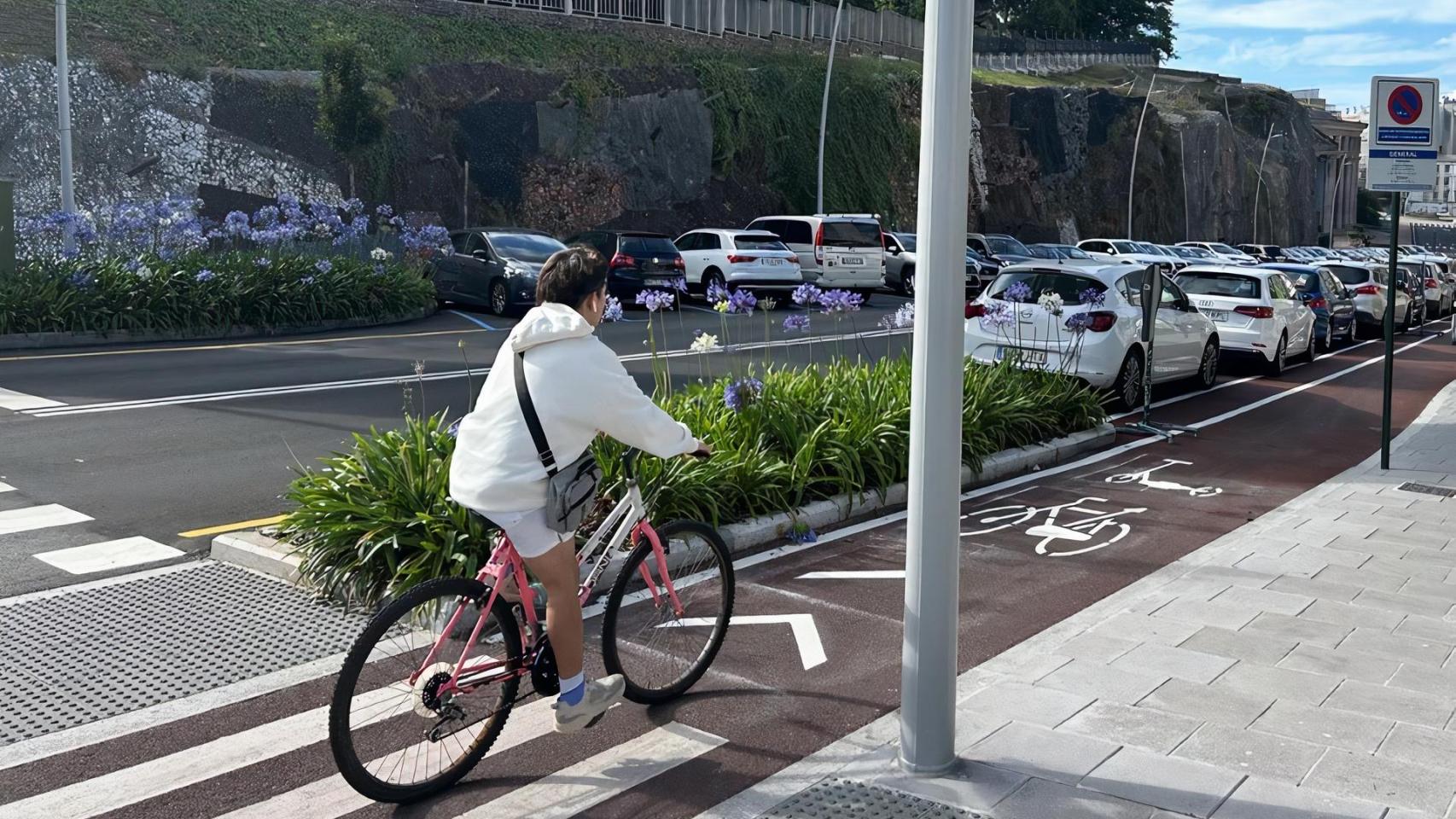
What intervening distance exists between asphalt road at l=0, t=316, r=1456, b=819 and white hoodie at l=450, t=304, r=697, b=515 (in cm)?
104

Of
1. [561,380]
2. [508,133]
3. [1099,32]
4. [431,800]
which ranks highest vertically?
[1099,32]

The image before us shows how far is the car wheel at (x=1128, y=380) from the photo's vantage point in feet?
48.1

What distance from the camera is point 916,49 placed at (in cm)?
6575

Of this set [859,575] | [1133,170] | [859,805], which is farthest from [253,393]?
[1133,170]

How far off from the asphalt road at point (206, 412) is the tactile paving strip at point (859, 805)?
158 inches

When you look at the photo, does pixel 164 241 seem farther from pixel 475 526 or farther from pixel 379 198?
pixel 475 526

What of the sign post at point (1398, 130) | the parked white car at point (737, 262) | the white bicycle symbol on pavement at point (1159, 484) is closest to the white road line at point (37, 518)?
the white bicycle symbol on pavement at point (1159, 484)

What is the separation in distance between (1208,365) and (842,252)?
14.8 m

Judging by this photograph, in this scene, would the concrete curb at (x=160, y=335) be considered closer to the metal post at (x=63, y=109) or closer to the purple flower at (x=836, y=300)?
the metal post at (x=63, y=109)

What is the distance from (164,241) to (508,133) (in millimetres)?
18019

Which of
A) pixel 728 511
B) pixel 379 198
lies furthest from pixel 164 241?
pixel 728 511

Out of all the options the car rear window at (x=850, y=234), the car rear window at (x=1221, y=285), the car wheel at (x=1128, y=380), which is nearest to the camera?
the car wheel at (x=1128, y=380)

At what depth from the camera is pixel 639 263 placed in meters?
27.2

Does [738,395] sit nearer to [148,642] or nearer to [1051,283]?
[148,642]
